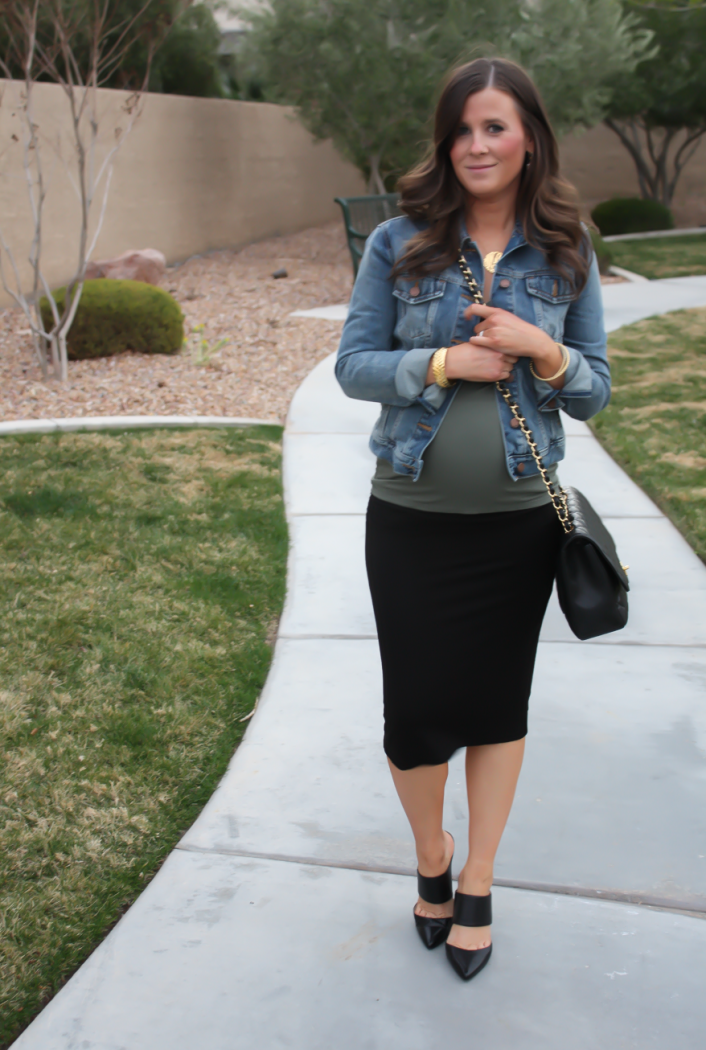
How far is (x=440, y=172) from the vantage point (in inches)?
74.6

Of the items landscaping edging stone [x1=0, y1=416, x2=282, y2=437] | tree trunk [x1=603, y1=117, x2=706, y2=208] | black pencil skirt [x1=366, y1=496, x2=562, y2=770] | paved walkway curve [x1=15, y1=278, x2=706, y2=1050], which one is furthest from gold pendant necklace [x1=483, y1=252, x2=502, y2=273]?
tree trunk [x1=603, y1=117, x2=706, y2=208]

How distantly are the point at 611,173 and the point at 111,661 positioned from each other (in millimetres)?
20783

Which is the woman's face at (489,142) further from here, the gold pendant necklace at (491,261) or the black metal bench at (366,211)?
the black metal bench at (366,211)

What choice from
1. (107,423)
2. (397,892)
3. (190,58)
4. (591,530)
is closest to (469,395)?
(591,530)

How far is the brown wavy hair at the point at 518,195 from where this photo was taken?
182 centimetres

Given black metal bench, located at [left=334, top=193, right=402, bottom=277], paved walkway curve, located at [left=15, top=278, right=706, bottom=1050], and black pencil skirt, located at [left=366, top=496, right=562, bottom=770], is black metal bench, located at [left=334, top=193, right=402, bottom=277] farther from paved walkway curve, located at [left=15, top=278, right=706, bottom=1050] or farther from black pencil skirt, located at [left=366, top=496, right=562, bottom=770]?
black pencil skirt, located at [left=366, top=496, right=562, bottom=770]

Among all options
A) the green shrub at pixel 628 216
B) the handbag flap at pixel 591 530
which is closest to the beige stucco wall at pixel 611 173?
the green shrub at pixel 628 216

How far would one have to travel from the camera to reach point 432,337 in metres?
1.89

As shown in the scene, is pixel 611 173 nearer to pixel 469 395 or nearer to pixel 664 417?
pixel 664 417

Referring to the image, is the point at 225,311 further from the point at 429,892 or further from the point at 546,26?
the point at 429,892

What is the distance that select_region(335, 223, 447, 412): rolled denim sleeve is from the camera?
6.07 ft

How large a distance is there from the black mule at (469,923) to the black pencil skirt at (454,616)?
337mm

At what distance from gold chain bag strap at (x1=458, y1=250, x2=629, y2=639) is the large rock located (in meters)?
8.42

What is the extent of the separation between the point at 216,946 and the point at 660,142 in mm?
22060
